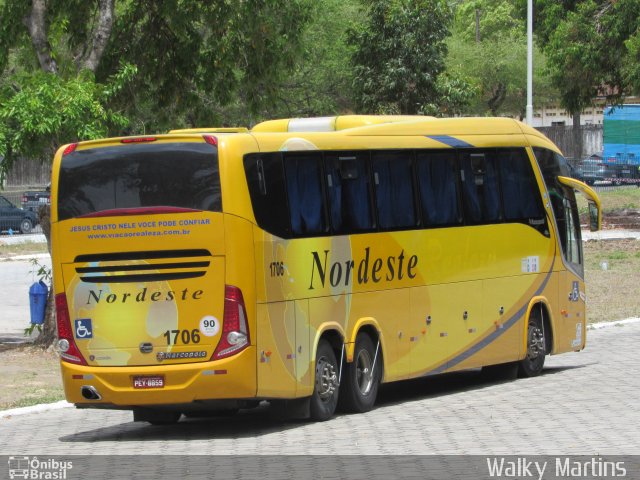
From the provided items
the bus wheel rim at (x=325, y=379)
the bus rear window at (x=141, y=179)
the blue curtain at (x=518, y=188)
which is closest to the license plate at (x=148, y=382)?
the bus rear window at (x=141, y=179)

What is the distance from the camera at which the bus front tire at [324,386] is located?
44.5ft

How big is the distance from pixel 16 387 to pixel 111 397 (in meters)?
4.74

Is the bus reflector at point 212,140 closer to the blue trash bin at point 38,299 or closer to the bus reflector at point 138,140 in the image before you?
the bus reflector at point 138,140

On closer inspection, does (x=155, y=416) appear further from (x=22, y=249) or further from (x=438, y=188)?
(x=22, y=249)

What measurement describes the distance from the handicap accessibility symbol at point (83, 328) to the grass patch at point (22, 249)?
97.9ft

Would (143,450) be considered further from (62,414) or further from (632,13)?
(632,13)

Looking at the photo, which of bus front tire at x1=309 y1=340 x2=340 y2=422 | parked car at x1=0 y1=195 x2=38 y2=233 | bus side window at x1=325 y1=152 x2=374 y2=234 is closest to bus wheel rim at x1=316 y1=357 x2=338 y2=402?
bus front tire at x1=309 y1=340 x2=340 y2=422

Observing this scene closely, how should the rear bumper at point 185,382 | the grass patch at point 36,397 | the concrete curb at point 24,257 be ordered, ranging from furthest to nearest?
the concrete curb at point 24,257
the grass patch at point 36,397
the rear bumper at point 185,382

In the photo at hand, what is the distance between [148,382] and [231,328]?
36.7 inches

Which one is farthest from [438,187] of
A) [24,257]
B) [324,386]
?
[24,257]

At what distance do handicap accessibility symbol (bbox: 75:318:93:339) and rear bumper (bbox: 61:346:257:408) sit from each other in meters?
0.37

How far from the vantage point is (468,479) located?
9.83m

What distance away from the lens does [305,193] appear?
13.6 metres

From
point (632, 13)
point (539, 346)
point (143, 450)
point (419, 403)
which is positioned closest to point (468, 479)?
point (143, 450)
